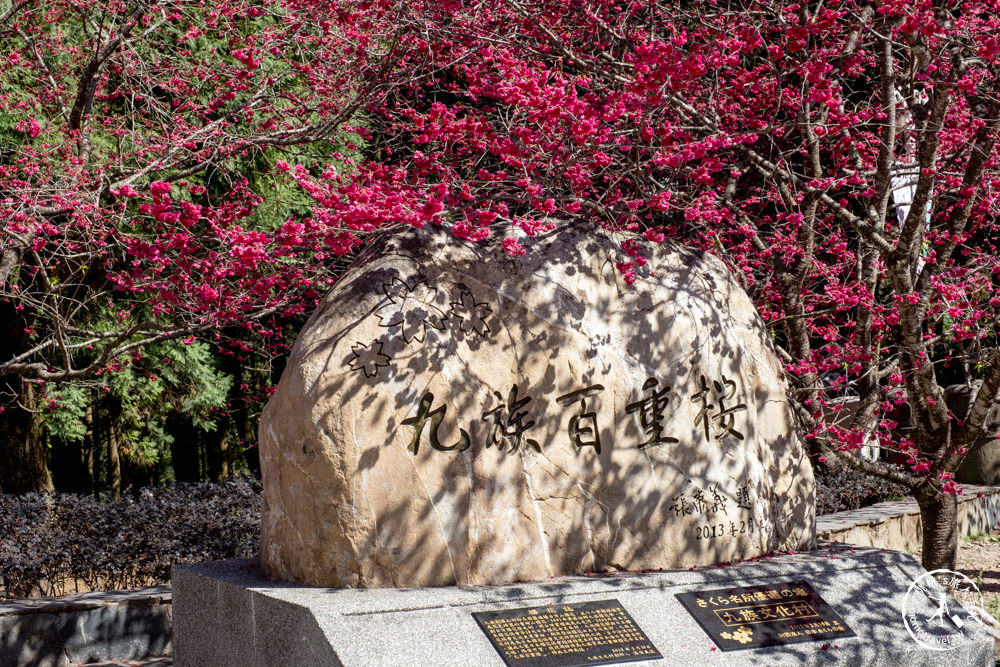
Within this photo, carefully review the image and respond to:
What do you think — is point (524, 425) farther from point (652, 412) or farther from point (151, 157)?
point (151, 157)

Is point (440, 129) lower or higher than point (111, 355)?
higher

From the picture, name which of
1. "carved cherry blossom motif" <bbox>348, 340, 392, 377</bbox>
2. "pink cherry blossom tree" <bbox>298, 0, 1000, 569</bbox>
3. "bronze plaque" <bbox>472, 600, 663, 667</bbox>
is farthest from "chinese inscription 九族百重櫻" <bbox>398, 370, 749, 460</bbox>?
"bronze plaque" <bbox>472, 600, 663, 667</bbox>

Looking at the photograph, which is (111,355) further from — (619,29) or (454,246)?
(619,29)

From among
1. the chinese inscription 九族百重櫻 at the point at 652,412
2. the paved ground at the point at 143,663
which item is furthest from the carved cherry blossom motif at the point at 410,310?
the paved ground at the point at 143,663

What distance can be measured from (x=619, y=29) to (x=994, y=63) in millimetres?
2446

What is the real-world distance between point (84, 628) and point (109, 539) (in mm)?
974

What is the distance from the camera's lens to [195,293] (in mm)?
6980

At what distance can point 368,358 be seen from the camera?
4.70 m

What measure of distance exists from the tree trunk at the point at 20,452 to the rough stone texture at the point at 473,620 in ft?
16.8

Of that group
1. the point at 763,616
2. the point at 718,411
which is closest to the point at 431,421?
the point at 718,411

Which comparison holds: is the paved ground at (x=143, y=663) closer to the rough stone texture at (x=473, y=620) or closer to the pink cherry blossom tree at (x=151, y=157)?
the rough stone texture at (x=473, y=620)

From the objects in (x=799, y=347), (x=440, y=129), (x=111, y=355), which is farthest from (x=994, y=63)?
(x=111, y=355)

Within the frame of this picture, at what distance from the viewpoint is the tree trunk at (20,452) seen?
9656mm

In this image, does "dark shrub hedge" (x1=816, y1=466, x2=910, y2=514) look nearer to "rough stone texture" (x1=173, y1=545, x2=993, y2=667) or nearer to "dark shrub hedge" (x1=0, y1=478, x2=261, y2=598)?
"rough stone texture" (x1=173, y1=545, x2=993, y2=667)
